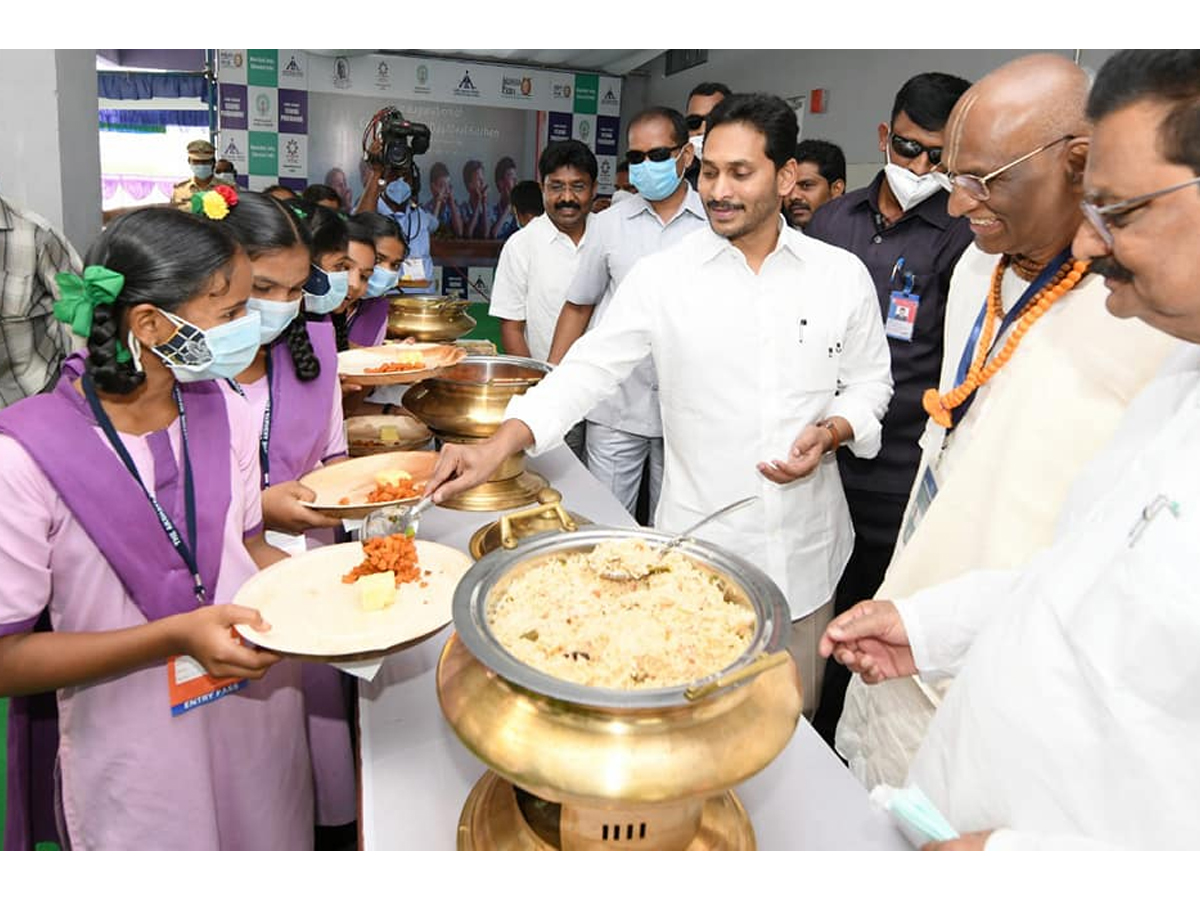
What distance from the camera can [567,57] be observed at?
968 cm

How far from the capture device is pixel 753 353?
2.31m

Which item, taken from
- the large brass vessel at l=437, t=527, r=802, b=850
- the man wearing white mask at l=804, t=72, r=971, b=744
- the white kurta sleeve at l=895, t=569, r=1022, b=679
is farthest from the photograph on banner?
the large brass vessel at l=437, t=527, r=802, b=850

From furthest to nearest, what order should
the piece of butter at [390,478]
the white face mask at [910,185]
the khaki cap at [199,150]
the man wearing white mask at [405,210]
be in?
the man wearing white mask at [405,210]
the khaki cap at [199,150]
the white face mask at [910,185]
the piece of butter at [390,478]

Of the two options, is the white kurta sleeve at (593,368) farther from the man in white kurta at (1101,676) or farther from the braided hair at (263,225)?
the man in white kurta at (1101,676)

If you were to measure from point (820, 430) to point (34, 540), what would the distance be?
5.77 feet

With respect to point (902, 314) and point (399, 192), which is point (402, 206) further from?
point (902, 314)

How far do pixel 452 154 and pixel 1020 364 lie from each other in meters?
9.51

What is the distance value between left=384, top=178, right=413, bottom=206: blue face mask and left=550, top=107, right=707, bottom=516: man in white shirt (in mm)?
3028

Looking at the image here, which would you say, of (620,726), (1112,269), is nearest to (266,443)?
(620,726)

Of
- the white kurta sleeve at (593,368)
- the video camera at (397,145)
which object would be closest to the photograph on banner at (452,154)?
the video camera at (397,145)

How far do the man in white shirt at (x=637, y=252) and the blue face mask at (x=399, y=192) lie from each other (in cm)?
303

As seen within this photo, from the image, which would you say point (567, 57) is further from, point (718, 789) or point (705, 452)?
point (718, 789)

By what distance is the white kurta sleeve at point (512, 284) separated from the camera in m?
4.69

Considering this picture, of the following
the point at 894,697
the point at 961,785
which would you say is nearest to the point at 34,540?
the point at 961,785
